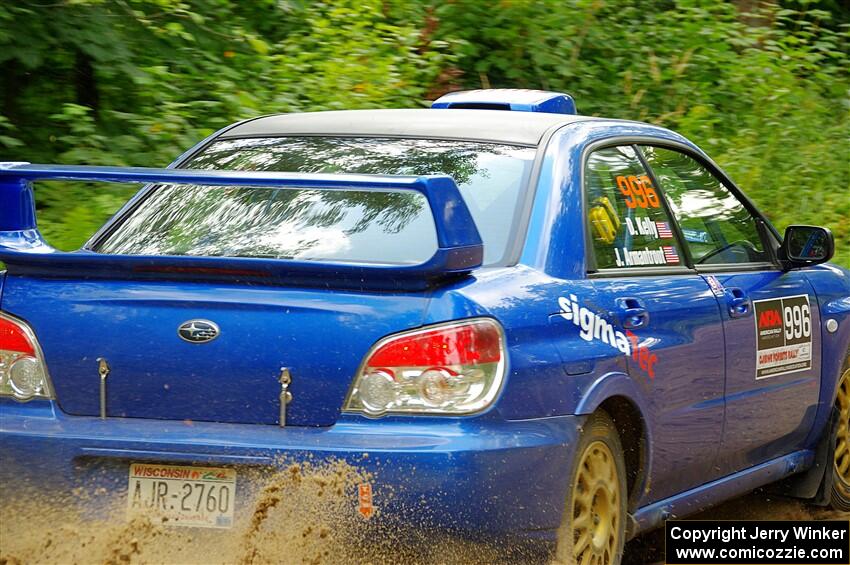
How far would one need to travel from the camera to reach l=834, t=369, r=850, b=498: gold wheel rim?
6452mm

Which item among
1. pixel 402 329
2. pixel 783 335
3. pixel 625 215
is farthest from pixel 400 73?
pixel 402 329

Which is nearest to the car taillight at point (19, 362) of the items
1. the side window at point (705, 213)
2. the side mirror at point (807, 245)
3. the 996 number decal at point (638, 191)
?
the 996 number decal at point (638, 191)

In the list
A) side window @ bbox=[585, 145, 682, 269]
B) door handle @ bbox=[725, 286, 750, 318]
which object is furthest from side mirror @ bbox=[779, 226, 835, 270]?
side window @ bbox=[585, 145, 682, 269]

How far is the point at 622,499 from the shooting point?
460 centimetres

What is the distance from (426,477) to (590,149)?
166cm

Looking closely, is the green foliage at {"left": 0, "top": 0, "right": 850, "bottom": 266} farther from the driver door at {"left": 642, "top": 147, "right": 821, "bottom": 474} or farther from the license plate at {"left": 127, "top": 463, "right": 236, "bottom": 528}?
the license plate at {"left": 127, "top": 463, "right": 236, "bottom": 528}

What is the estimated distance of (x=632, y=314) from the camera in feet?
15.2

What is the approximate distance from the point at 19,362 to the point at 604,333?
5.82ft

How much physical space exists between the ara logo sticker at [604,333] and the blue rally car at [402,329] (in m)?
0.01

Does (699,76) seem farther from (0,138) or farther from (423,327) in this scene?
(423,327)

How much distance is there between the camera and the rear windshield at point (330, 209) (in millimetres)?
4305

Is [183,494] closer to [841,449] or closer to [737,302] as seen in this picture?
[737,302]

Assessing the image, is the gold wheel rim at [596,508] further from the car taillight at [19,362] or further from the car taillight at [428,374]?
the car taillight at [19,362]

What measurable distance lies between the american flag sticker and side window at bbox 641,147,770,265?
0.37 feet
